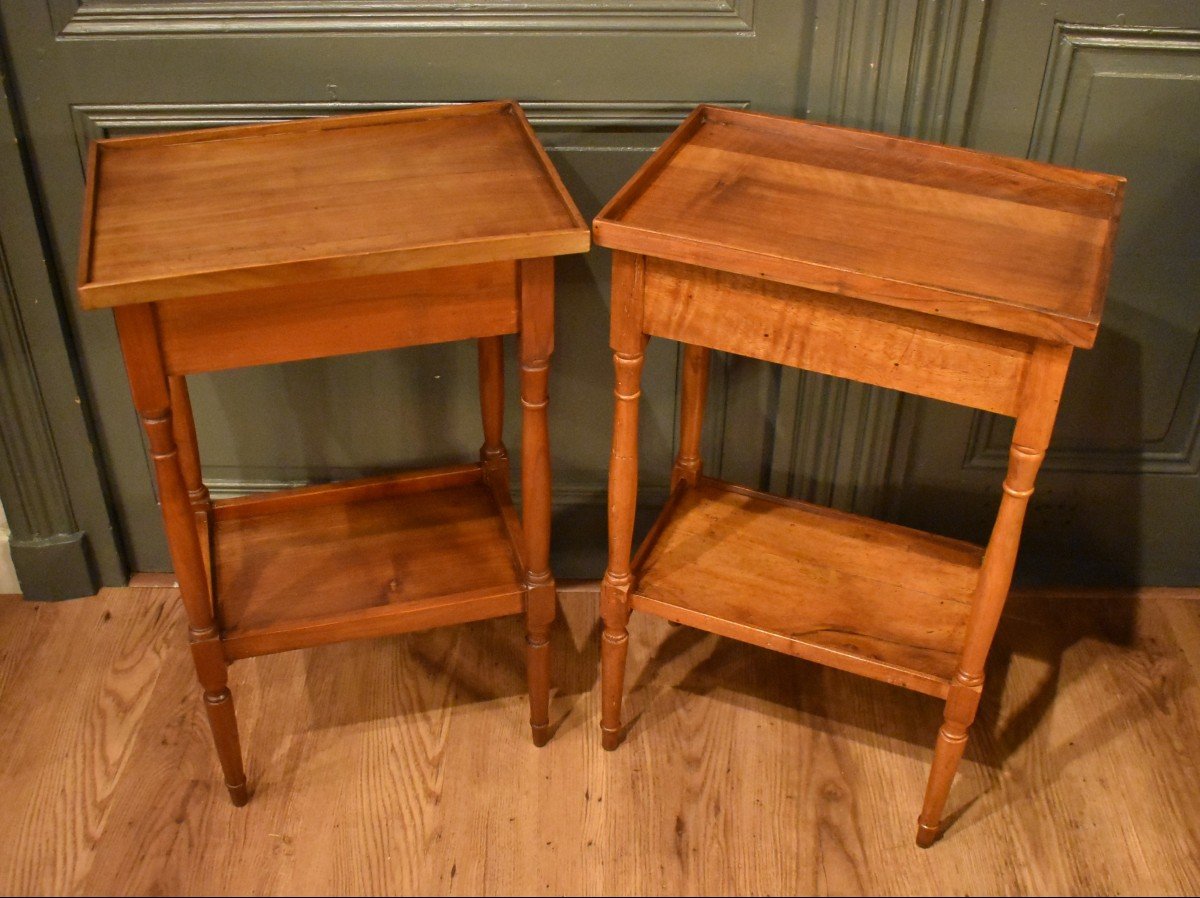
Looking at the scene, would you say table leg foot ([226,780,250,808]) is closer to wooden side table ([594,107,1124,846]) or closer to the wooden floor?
the wooden floor

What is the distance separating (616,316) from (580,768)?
2.63 feet

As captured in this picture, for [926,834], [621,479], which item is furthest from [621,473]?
[926,834]

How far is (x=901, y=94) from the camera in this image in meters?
1.84

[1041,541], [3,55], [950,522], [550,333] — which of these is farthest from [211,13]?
[1041,541]

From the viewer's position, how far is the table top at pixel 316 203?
1.43 metres

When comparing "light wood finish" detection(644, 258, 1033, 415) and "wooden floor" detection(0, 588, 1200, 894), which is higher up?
"light wood finish" detection(644, 258, 1033, 415)

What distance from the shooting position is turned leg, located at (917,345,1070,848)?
4.69 ft

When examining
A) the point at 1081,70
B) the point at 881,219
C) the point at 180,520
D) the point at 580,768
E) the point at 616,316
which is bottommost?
the point at 580,768

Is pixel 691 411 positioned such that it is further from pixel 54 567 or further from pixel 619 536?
pixel 54 567

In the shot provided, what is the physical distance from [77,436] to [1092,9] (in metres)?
1.85

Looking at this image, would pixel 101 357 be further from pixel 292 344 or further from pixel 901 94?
pixel 901 94

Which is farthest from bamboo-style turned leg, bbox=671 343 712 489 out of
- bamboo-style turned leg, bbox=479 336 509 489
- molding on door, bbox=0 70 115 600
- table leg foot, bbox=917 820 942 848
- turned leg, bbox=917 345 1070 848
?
molding on door, bbox=0 70 115 600

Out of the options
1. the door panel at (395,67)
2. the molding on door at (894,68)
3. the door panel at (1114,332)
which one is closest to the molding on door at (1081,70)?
the door panel at (1114,332)

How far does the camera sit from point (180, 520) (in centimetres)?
162
